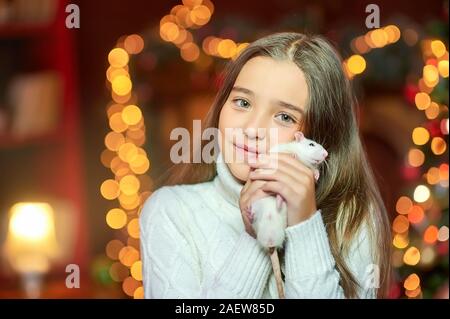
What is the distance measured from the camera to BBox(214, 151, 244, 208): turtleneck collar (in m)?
1.38

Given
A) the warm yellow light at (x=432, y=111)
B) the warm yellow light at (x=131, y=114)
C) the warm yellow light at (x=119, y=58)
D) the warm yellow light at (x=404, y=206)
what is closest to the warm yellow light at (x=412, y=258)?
the warm yellow light at (x=404, y=206)

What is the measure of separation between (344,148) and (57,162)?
1355mm

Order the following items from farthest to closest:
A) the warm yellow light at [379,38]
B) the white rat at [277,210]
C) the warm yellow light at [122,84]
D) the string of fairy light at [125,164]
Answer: the warm yellow light at [379,38] < the warm yellow light at [122,84] < the string of fairy light at [125,164] < the white rat at [277,210]

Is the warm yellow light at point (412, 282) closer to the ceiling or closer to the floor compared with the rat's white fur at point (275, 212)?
closer to the floor

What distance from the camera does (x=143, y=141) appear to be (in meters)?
2.15

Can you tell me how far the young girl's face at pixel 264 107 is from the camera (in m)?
1.35

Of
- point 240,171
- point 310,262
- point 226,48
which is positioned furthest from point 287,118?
point 226,48

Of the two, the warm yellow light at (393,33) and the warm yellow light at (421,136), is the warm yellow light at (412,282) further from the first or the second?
the warm yellow light at (393,33)

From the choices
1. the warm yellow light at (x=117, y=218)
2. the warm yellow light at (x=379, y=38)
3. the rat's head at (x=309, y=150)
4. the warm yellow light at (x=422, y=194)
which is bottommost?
the warm yellow light at (x=117, y=218)

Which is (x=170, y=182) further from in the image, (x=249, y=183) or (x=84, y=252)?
(x=84, y=252)

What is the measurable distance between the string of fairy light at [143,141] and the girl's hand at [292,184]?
2.41 ft

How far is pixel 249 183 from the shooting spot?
1348 millimetres

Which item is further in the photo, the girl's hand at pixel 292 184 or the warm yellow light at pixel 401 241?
the warm yellow light at pixel 401 241
